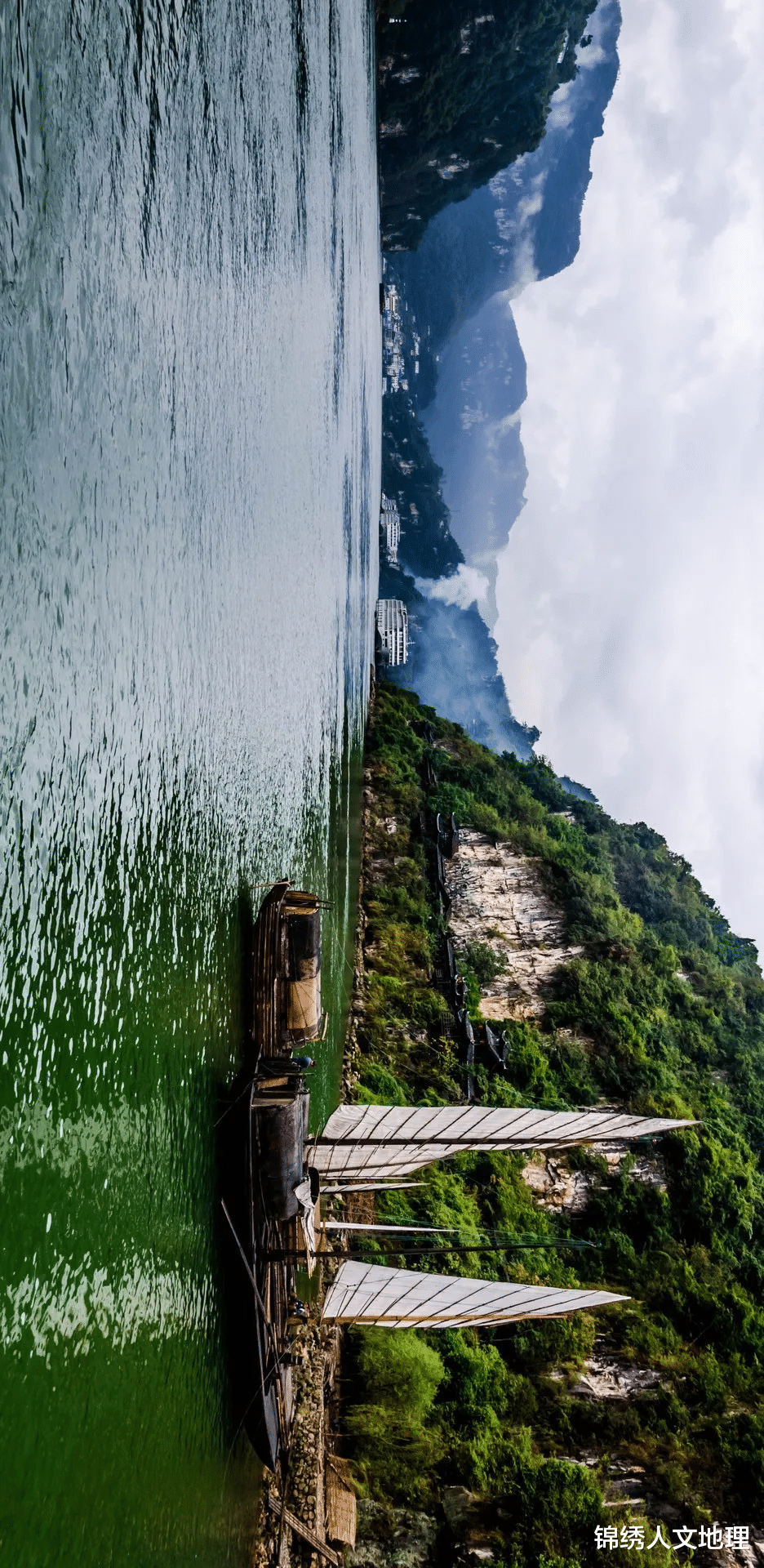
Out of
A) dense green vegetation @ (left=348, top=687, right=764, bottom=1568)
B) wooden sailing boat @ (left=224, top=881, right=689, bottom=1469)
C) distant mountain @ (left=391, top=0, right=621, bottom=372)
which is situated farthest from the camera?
distant mountain @ (left=391, top=0, right=621, bottom=372)

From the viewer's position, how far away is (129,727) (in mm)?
7094

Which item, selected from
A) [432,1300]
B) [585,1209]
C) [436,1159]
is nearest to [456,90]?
[585,1209]

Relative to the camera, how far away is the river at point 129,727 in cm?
511

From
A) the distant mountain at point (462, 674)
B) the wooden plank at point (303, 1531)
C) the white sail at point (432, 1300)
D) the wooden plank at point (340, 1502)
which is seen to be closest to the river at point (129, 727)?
the wooden plank at point (303, 1531)

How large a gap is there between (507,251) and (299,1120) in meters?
94.7

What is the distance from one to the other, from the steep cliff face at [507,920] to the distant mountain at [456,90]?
3204 centimetres

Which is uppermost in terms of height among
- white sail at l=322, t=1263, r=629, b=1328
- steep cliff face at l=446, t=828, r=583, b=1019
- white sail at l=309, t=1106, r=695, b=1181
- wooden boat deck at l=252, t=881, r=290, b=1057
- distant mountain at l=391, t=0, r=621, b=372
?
distant mountain at l=391, t=0, r=621, b=372

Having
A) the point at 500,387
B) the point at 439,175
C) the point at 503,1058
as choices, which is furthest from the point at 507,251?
the point at 503,1058

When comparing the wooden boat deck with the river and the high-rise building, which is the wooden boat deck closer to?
the river

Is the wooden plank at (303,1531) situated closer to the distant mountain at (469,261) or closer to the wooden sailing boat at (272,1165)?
the wooden sailing boat at (272,1165)

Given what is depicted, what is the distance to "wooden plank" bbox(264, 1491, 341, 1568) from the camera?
459 inches

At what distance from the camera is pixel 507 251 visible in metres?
87.0

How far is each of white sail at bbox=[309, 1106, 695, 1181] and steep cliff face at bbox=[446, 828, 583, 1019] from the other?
1203cm

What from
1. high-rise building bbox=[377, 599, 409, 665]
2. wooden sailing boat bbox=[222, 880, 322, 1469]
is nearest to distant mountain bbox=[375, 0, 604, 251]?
high-rise building bbox=[377, 599, 409, 665]
